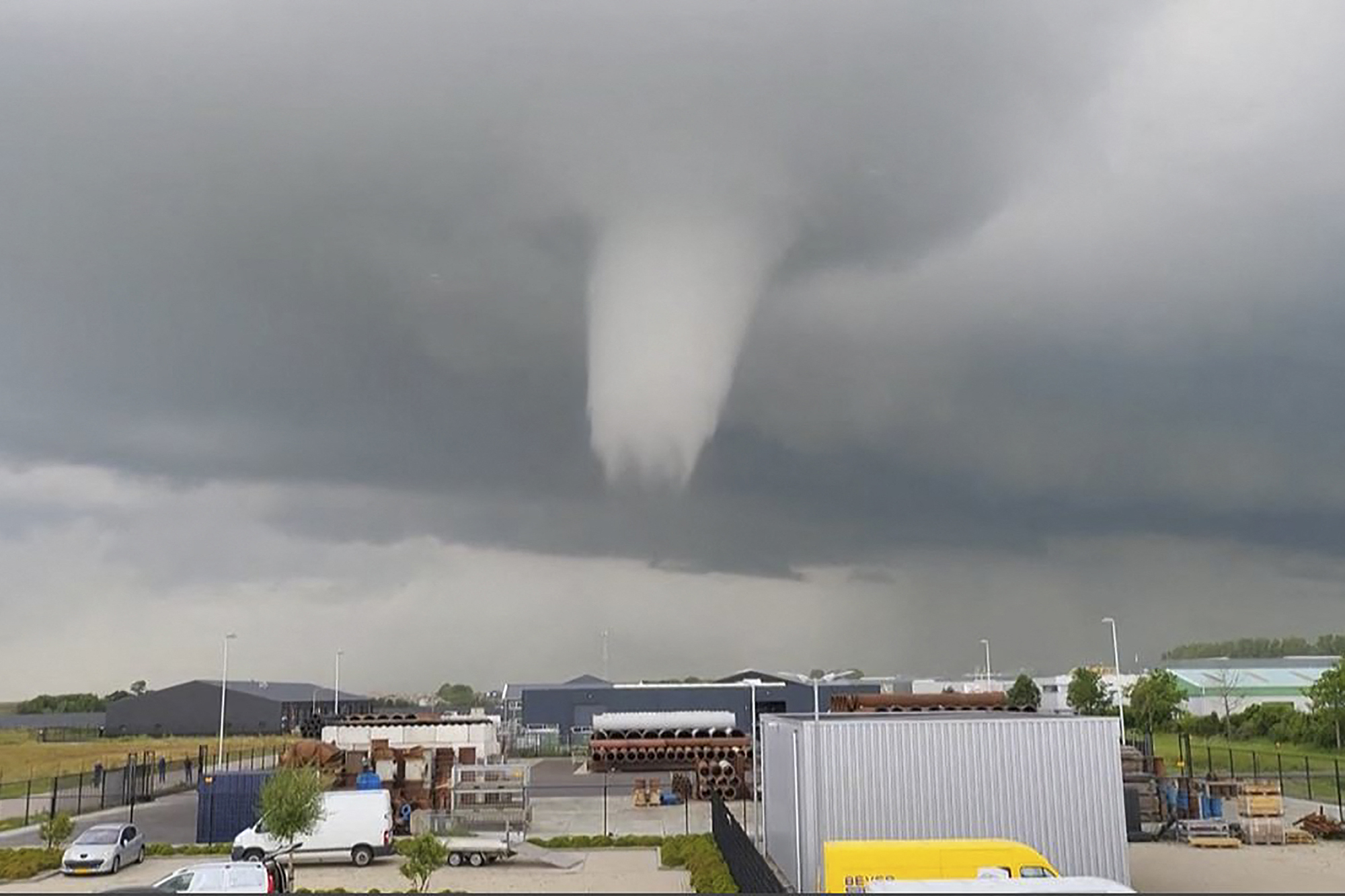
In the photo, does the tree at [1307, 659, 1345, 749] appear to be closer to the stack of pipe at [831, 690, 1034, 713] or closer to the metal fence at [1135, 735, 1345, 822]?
the metal fence at [1135, 735, 1345, 822]

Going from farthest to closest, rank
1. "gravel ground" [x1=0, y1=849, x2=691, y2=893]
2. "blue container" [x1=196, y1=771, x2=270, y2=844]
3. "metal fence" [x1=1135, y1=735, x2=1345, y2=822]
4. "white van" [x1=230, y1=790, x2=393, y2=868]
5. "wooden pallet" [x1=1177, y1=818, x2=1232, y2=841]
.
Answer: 1. "metal fence" [x1=1135, y1=735, x2=1345, y2=822]
2. "blue container" [x1=196, y1=771, x2=270, y2=844]
3. "wooden pallet" [x1=1177, y1=818, x2=1232, y2=841]
4. "white van" [x1=230, y1=790, x2=393, y2=868]
5. "gravel ground" [x1=0, y1=849, x2=691, y2=893]

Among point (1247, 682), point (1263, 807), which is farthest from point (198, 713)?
point (1247, 682)

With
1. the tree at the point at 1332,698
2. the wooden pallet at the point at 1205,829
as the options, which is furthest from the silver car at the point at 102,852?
the tree at the point at 1332,698

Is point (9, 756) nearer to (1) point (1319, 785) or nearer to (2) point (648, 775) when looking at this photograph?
(2) point (648, 775)

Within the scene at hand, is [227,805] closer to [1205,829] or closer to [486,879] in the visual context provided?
[486,879]

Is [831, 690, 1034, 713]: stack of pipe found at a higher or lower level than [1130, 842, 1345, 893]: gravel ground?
higher

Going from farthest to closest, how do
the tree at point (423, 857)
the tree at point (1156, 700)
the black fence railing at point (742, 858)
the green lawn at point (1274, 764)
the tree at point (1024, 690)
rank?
the tree at point (1024, 690) → the tree at point (1156, 700) → the green lawn at point (1274, 764) → the tree at point (423, 857) → the black fence railing at point (742, 858)

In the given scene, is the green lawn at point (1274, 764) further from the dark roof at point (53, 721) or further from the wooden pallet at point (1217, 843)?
the dark roof at point (53, 721)

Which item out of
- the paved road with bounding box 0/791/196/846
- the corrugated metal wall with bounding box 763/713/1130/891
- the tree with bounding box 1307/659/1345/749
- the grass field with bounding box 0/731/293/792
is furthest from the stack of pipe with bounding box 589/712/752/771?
the tree with bounding box 1307/659/1345/749
